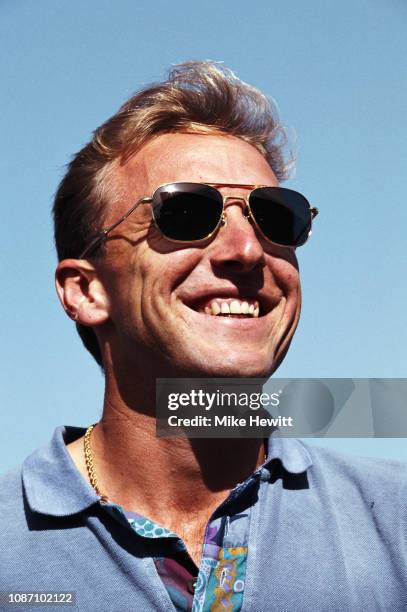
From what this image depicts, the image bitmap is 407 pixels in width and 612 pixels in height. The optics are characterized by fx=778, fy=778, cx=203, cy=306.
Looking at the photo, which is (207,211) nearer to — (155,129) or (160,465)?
(155,129)

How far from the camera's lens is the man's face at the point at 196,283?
152 inches

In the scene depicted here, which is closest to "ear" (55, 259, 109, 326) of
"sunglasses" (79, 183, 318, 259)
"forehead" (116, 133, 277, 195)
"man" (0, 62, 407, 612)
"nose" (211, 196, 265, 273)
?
"man" (0, 62, 407, 612)

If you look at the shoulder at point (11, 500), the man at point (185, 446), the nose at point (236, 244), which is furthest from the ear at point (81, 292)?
the shoulder at point (11, 500)

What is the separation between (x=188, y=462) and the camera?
3.99 meters

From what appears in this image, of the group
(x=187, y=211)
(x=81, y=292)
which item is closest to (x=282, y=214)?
(x=187, y=211)

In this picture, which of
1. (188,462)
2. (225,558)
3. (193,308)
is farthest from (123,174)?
(225,558)

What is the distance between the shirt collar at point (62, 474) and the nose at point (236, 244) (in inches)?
36.2

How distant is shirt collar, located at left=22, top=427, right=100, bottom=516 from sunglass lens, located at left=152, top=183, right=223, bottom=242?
4.05 feet

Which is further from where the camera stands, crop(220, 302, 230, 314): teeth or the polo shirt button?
crop(220, 302, 230, 314): teeth

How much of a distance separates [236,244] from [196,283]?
29 centimetres

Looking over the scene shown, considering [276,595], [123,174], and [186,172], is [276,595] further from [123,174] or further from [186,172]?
[123,174]

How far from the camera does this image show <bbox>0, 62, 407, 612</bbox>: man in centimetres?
335

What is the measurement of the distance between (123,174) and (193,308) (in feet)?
3.41

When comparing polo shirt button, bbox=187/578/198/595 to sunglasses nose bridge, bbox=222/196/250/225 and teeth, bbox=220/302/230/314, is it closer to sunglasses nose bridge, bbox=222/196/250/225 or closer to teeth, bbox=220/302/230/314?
teeth, bbox=220/302/230/314
